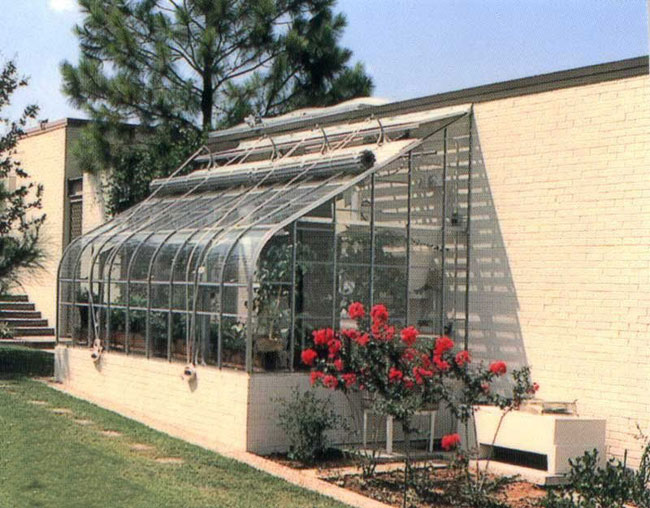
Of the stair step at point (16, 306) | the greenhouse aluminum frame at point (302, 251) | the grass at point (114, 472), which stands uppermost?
the greenhouse aluminum frame at point (302, 251)

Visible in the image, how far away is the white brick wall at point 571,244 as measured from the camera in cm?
1128

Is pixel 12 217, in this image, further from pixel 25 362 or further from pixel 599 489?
pixel 599 489

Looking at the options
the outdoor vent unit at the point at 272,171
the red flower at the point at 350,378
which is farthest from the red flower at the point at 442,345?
the outdoor vent unit at the point at 272,171

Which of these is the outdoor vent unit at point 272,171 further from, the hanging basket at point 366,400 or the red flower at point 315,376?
the red flower at point 315,376

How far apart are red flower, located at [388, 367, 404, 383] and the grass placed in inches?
50.7

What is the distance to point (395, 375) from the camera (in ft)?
33.1

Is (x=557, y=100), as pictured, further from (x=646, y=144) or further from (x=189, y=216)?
(x=189, y=216)

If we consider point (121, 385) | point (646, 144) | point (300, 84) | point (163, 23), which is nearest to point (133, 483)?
point (121, 385)

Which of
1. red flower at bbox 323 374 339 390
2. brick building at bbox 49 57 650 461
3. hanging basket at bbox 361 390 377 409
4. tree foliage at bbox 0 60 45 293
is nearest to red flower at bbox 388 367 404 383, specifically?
red flower at bbox 323 374 339 390

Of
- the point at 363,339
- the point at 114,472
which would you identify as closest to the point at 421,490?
the point at 363,339

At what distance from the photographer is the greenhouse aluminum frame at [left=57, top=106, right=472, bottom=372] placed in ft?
40.1

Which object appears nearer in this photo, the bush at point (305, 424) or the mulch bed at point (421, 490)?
the mulch bed at point (421, 490)

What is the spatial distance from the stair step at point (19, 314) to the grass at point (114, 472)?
1180 cm

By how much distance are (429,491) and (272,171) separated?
5.72 meters
